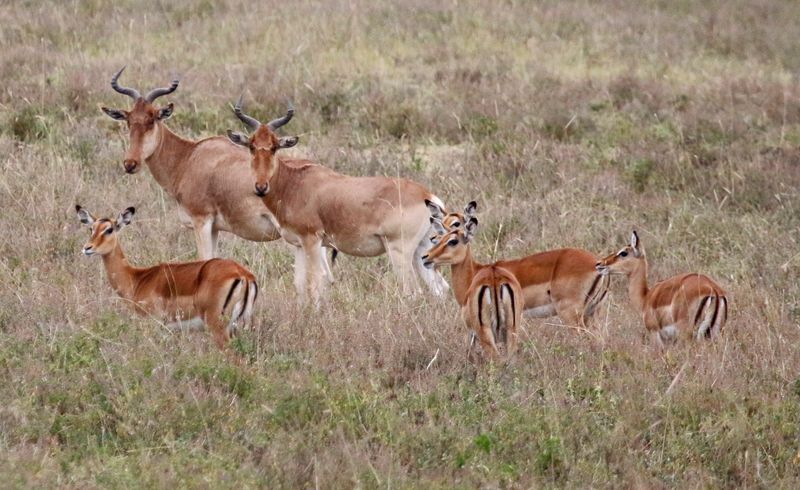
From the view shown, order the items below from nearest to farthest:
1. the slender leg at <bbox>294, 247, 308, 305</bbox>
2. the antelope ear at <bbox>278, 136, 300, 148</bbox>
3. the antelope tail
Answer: the antelope tail
the slender leg at <bbox>294, 247, 308, 305</bbox>
the antelope ear at <bbox>278, 136, 300, 148</bbox>

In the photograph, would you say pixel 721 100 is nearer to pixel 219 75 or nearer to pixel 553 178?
pixel 553 178

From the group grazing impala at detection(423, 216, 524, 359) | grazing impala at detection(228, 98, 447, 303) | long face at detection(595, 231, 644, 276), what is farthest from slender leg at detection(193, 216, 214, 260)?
long face at detection(595, 231, 644, 276)

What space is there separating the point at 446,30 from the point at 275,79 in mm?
4600

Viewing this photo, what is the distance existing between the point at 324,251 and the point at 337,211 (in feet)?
1.16

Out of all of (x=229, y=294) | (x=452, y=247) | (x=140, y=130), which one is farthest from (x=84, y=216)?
(x=452, y=247)

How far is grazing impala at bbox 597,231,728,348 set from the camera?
907 centimetres

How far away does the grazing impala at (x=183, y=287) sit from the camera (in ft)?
28.9

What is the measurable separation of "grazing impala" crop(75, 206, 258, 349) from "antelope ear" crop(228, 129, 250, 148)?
1697 mm

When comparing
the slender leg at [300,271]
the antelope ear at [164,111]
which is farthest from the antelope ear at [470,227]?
the antelope ear at [164,111]

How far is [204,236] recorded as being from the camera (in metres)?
11.7

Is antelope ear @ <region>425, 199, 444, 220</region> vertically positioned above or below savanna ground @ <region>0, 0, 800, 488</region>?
above

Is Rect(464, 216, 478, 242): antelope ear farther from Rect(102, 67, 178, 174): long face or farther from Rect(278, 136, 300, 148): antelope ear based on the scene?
Rect(102, 67, 178, 174): long face

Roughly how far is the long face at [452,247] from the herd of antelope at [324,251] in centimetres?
1

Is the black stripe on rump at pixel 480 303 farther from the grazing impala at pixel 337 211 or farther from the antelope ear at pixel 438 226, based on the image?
the grazing impala at pixel 337 211
